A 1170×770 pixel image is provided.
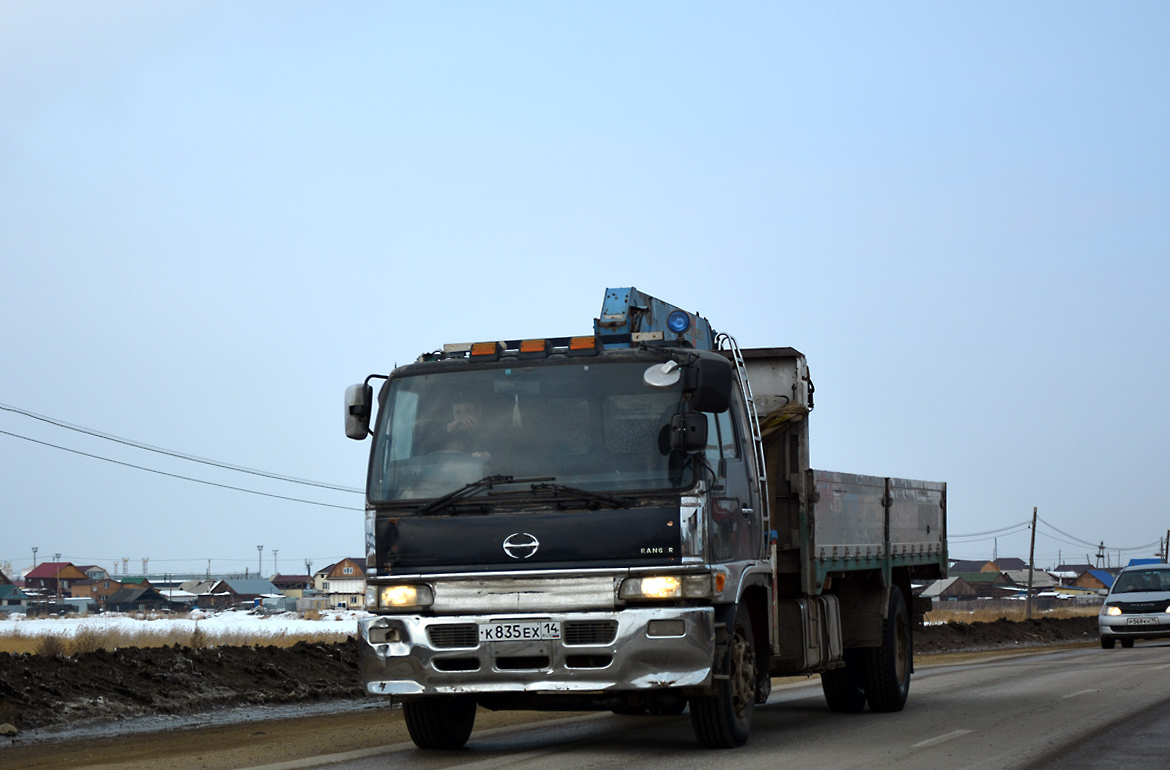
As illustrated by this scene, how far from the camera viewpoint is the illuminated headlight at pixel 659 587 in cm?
860

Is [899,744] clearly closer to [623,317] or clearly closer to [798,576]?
[798,576]

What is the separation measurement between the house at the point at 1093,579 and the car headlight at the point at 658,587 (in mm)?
155945

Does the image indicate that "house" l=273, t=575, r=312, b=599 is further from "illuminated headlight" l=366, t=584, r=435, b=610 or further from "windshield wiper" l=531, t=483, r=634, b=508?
"windshield wiper" l=531, t=483, r=634, b=508

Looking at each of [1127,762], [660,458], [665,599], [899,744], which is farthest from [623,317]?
[1127,762]

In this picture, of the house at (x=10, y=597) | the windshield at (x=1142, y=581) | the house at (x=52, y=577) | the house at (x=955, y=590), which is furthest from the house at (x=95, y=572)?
the windshield at (x=1142, y=581)

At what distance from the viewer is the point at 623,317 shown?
10.8 meters

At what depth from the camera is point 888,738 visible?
10.5 meters

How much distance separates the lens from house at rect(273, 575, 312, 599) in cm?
15985

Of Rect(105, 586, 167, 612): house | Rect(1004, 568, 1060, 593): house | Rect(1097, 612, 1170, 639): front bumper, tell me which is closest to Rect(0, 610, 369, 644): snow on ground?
Rect(1097, 612, 1170, 639): front bumper

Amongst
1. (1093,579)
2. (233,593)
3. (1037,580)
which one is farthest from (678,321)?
(1037,580)

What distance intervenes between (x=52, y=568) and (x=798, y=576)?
176 metres

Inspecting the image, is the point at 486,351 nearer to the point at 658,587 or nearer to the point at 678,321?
the point at 678,321

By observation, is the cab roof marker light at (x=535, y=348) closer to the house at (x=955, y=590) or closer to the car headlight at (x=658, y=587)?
the car headlight at (x=658, y=587)

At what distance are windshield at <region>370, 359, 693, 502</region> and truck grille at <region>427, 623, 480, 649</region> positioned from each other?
869 millimetres
